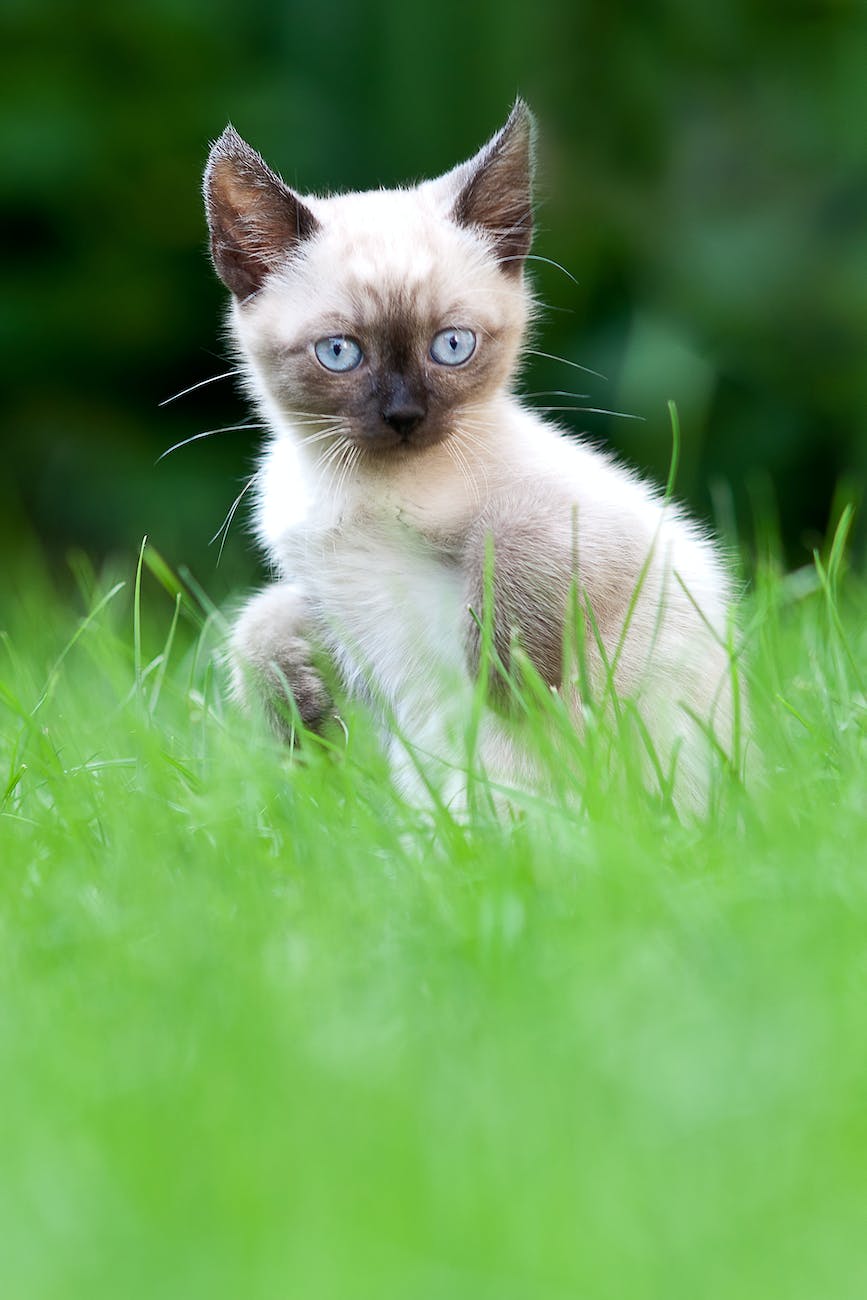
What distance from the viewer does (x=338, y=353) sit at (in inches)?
82.6

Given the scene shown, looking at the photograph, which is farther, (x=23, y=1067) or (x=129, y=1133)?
(x=23, y=1067)

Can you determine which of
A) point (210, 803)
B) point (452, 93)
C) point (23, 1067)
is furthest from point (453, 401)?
point (452, 93)

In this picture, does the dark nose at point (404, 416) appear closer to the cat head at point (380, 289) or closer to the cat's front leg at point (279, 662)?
the cat head at point (380, 289)

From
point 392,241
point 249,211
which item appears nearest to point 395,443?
point 392,241

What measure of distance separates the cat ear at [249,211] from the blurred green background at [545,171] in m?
1.65

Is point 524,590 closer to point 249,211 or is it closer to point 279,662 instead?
point 279,662

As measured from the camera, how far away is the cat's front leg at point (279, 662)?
2117 mm

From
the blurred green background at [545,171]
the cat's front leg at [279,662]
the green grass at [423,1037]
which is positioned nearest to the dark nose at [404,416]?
the cat's front leg at [279,662]

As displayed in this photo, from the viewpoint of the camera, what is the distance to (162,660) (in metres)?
2.14

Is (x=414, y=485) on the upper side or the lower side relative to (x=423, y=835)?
upper

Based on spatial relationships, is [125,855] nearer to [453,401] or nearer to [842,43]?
[453,401]

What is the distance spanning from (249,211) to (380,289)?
0.95 ft

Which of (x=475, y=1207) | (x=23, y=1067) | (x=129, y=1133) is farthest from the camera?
(x=23, y=1067)

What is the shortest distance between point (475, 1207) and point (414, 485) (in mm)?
1209
